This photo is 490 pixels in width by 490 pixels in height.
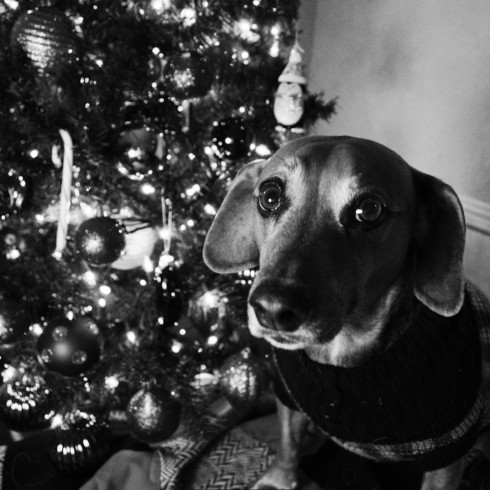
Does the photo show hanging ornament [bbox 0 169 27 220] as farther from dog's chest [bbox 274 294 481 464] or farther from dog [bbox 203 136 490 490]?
dog's chest [bbox 274 294 481 464]

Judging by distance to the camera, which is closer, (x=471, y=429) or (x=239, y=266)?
(x=471, y=429)

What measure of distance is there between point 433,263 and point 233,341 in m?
1.03

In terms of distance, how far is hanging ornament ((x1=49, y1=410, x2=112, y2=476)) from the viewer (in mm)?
1440

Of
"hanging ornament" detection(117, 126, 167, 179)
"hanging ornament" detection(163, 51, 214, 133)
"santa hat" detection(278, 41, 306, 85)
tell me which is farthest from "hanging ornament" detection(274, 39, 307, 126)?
"hanging ornament" detection(117, 126, 167, 179)

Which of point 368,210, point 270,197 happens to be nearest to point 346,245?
point 368,210

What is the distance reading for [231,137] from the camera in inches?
54.6

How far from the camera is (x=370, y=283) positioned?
944 millimetres

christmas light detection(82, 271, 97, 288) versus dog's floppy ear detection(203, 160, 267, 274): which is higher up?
dog's floppy ear detection(203, 160, 267, 274)

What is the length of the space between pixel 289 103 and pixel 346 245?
74 cm

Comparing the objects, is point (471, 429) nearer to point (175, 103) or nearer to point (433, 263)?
point (433, 263)

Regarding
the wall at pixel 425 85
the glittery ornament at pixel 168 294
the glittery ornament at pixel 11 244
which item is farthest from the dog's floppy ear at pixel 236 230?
the wall at pixel 425 85

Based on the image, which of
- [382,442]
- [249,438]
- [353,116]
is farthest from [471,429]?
[353,116]

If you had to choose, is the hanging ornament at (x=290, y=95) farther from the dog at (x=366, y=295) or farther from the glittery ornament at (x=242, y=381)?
the glittery ornament at (x=242, y=381)

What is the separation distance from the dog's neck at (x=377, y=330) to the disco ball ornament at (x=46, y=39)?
857 mm
